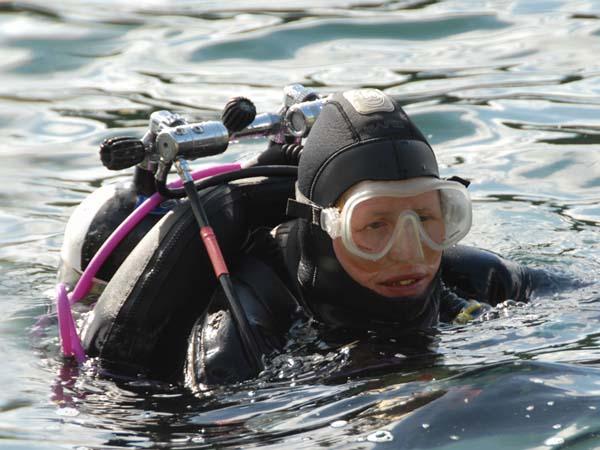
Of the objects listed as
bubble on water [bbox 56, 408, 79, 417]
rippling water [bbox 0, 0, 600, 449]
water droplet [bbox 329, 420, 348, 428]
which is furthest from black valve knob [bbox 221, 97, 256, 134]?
water droplet [bbox 329, 420, 348, 428]

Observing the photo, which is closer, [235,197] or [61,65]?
[235,197]

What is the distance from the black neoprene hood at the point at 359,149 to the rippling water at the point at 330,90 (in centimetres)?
49

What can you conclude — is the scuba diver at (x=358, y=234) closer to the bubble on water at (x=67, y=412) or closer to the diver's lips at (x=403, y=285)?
the diver's lips at (x=403, y=285)

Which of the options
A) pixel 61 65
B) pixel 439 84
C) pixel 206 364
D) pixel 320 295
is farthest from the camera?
pixel 61 65

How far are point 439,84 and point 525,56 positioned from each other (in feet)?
2.59

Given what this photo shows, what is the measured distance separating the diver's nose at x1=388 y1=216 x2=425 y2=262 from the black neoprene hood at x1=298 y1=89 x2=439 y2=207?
13 centimetres

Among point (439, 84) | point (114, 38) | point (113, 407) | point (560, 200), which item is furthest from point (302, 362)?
point (114, 38)

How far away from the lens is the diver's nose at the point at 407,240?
367 cm

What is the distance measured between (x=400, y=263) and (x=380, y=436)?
66 centimetres

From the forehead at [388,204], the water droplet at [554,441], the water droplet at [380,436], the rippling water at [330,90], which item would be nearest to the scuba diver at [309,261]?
the forehead at [388,204]

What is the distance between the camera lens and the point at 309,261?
3.90m

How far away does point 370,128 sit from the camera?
377cm

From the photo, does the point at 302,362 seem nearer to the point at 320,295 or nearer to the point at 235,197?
the point at 320,295

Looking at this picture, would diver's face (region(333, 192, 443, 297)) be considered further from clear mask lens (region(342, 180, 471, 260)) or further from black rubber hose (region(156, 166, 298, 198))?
black rubber hose (region(156, 166, 298, 198))
